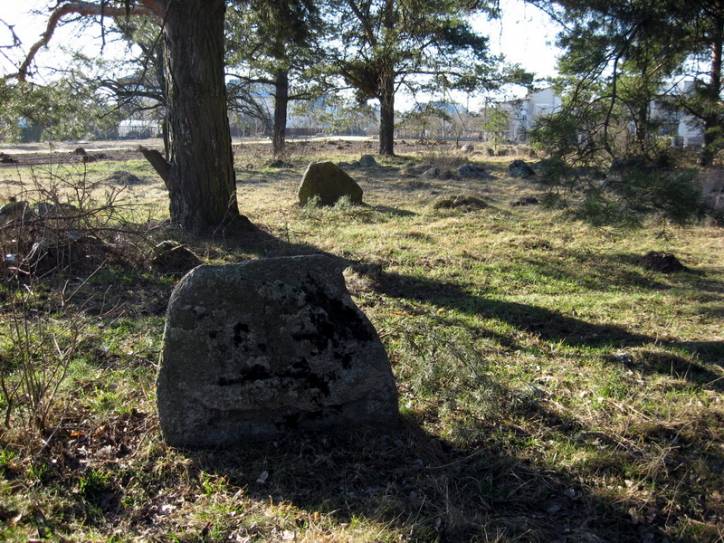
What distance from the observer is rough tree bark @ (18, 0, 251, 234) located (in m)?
8.80

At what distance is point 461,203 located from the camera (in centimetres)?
1326

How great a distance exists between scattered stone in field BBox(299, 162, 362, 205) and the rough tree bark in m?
3.57

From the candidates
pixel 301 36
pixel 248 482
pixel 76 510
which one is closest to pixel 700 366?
pixel 248 482

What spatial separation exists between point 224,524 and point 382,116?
2432 centimetres

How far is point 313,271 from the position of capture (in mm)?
3898

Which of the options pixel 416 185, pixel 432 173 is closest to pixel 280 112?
pixel 432 173

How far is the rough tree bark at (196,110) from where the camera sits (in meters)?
8.80

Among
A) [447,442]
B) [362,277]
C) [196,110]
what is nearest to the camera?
[447,442]

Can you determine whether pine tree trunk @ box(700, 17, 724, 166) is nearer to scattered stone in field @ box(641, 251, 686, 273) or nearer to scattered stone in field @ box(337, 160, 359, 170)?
scattered stone in field @ box(641, 251, 686, 273)

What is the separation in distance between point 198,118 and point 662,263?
674 centimetres

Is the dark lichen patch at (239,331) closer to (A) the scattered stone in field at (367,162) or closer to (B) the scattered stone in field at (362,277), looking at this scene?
(B) the scattered stone in field at (362,277)

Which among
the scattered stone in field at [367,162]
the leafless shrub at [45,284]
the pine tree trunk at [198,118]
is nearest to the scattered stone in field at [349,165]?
the scattered stone in field at [367,162]

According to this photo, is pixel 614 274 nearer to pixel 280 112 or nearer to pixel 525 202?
pixel 525 202

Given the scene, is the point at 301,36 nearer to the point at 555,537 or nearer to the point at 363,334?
the point at 363,334
